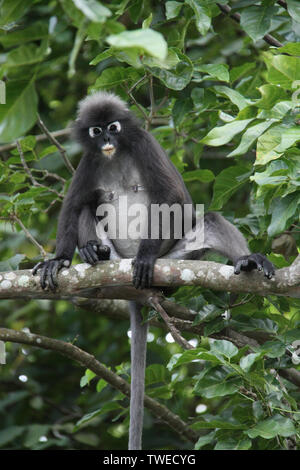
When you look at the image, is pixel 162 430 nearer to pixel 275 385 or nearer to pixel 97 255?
pixel 97 255

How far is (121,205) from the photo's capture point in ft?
16.9

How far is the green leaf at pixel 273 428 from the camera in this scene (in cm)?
300

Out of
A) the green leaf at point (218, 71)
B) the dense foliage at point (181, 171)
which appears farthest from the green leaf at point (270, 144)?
the green leaf at point (218, 71)

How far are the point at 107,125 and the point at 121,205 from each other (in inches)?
25.0

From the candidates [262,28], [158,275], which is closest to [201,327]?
[158,275]

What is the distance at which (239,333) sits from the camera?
4227 millimetres

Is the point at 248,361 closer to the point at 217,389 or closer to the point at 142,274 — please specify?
the point at 217,389

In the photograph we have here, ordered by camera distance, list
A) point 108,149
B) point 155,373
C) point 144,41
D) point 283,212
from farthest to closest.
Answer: point 108,149 < point 155,373 < point 283,212 < point 144,41

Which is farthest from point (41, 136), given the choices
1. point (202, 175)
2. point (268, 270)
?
point (268, 270)

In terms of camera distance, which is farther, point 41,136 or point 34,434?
point 41,136

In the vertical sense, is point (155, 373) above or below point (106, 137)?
below

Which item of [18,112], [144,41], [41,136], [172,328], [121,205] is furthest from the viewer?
[41,136]

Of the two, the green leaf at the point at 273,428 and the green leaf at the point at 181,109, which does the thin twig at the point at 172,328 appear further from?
the green leaf at the point at 181,109

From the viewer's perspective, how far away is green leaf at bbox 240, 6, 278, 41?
3787 millimetres
